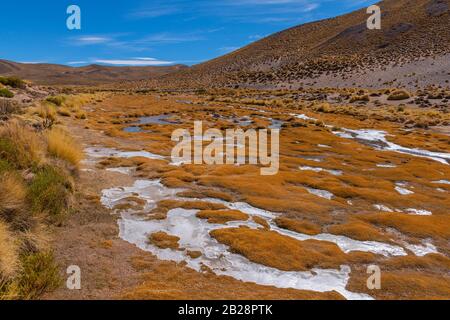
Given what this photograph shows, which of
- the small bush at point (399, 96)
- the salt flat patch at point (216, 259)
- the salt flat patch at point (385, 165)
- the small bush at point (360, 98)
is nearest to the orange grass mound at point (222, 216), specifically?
the salt flat patch at point (216, 259)

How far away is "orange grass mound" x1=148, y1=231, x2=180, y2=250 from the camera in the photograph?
30.8 ft

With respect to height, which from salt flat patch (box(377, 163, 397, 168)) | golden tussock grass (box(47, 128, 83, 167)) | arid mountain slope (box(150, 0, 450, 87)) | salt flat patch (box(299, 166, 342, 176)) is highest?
arid mountain slope (box(150, 0, 450, 87))

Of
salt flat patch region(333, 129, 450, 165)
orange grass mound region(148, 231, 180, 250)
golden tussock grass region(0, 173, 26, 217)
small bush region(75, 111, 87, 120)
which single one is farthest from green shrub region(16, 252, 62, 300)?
small bush region(75, 111, 87, 120)

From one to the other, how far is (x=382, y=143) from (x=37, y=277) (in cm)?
2634

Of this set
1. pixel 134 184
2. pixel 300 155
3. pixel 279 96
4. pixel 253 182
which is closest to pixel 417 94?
pixel 279 96

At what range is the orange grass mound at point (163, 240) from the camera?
939cm

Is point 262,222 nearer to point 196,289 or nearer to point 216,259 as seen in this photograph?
point 216,259

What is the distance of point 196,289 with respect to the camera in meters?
7.27

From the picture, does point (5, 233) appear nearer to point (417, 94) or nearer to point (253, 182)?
point (253, 182)

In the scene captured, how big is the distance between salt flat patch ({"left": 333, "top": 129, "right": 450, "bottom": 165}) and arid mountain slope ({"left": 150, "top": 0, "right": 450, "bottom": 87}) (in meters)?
44.3

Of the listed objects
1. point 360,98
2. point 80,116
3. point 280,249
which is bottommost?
point 280,249

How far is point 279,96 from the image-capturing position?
72.1 metres

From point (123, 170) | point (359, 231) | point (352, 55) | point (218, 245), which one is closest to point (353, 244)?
point (359, 231)

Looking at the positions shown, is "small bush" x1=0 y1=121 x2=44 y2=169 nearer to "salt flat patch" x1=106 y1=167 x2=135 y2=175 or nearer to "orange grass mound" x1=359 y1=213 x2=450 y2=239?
"salt flat patch" x1=106 y1=167 x2=135 y2=175
